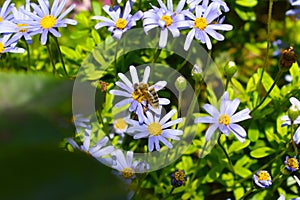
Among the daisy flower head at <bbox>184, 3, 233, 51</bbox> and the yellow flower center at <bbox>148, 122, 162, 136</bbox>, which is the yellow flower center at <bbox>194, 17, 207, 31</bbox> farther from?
the yellow flower center at <bbox>148, 122, 162, 136</bbox>

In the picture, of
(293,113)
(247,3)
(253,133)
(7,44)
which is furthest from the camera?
(247,3)

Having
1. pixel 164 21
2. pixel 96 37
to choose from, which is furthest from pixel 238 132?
pixel 96 37

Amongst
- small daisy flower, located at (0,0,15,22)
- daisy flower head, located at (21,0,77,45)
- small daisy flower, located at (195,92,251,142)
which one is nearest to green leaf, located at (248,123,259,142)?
small daisy flower, located at (195,92,251,142)

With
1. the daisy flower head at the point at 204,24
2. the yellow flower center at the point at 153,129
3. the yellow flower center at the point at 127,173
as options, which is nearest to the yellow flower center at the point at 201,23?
the daisy flower head at the point at 204,24

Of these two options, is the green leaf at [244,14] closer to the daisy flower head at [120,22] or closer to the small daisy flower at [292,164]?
the daisy flower head at [120,22]

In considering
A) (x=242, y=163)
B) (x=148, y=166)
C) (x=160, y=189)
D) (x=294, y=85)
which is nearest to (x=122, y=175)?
(x=148, y=166)

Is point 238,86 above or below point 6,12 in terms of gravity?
below

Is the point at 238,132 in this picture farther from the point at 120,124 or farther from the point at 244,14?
the point at 244,14
